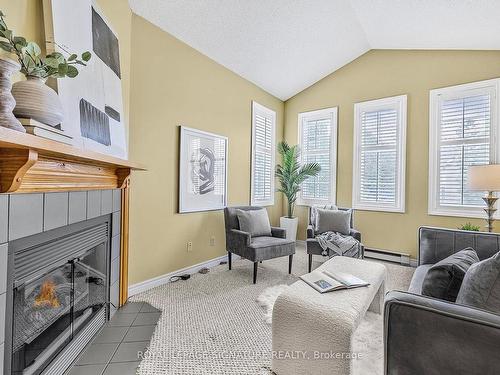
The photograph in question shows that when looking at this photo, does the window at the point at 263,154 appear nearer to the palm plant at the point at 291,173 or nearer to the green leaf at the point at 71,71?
the palm plant at the point at 291,173

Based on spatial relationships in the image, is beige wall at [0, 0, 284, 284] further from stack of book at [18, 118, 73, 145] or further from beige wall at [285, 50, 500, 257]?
beige wall at [285, 50, 500, 257]

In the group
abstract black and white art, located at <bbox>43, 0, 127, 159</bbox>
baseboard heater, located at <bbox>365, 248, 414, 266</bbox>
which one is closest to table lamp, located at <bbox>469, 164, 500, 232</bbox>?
baseboard heater, located at <bbox>365, 248, 414, 266</bbox>

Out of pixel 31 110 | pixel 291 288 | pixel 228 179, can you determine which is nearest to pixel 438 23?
pixel 228 179

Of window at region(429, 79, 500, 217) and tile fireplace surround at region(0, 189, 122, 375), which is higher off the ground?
window at region(429, 79, 500, 217)

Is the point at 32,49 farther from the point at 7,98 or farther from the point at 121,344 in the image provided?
the point at 121,344

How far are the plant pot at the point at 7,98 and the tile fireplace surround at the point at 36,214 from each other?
11.6 inches

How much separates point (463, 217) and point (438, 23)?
2.41 metres

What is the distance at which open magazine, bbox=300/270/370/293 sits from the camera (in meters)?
1.68

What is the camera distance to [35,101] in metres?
1.18

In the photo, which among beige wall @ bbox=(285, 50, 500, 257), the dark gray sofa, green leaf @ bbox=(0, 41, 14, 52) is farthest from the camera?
beige wall @ bbox=(285, 50, 500, 257)

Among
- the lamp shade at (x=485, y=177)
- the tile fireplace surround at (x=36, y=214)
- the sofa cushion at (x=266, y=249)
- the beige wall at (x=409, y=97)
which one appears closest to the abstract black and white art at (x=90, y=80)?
the tile fireplace surround at (x=36, y=214)

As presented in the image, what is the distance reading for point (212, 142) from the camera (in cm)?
348

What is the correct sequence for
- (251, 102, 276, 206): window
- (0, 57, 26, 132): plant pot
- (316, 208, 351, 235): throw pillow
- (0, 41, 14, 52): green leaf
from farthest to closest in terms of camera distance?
(251, 102, 276, 206): window → (316, 208, 351, 235): throw pillow → (0, 41, 14, 52): green leaf → (0, 57, 26, 132): plant pot

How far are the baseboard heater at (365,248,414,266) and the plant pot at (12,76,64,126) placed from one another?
4.19 meters
